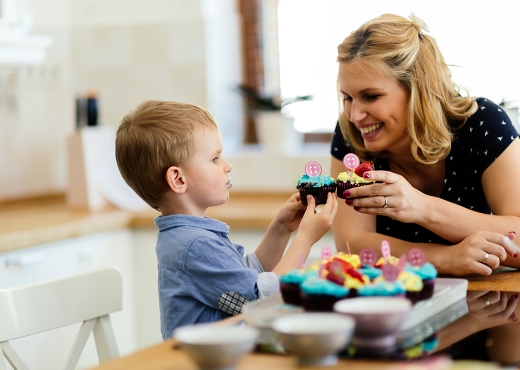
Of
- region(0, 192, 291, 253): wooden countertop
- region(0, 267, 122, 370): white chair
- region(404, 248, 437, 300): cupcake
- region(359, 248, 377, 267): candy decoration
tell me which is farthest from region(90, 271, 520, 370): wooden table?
region(0, 192, 291, 253): wooden countertop

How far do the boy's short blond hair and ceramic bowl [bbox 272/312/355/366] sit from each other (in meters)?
0.61

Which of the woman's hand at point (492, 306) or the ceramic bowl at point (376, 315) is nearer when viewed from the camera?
the ceramic bowl at point (376, 315)

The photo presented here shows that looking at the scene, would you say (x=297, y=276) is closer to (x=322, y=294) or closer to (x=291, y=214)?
(x=322, y=294)

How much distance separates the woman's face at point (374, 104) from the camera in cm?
185

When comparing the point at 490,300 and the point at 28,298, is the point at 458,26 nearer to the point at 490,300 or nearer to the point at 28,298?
the point at 490,300

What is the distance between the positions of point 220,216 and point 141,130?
1.38 m

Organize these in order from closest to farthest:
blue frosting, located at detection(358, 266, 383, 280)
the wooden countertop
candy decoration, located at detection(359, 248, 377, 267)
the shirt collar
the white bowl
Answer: the white bowl
blue frosting, located at detection(358, 266, 383, 280)
candy decoration, located at detection(359, 248, 377, 267)
the shirt collar
the wooden countertop

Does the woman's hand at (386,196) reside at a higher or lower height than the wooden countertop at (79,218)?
higher

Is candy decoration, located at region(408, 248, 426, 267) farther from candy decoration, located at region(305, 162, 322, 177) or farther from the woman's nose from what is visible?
the woman's nose

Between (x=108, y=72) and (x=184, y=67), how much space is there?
0.42 meters

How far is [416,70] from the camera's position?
1880 mm

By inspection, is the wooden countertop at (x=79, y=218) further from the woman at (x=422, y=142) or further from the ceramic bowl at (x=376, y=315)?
the ceramic bowl at (x=376, y=315)

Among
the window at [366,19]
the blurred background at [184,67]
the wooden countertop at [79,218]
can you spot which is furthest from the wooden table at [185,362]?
the blurred background at [184,67]

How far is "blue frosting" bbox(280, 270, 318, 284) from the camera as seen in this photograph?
1202 millimetres
